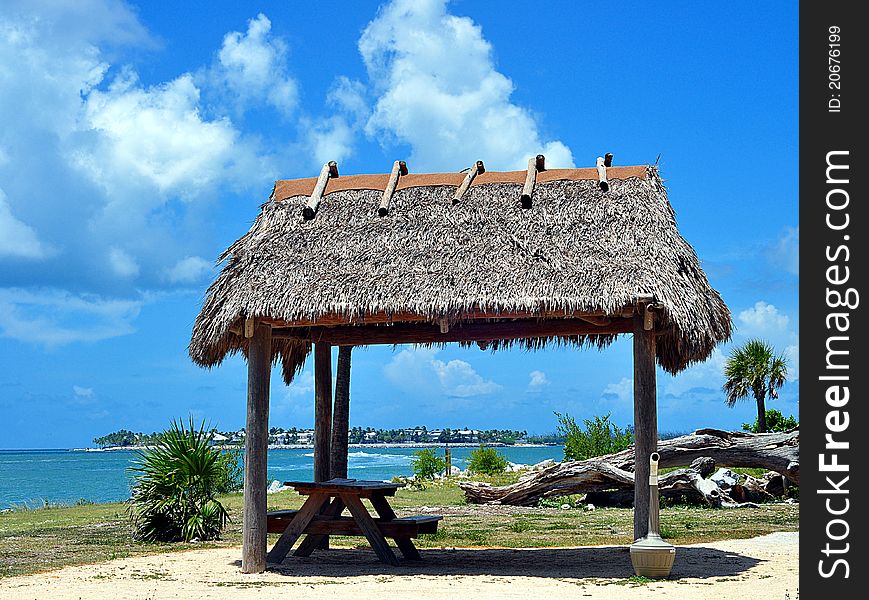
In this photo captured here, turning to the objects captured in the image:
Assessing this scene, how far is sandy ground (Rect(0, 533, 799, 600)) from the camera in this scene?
9.70 metres

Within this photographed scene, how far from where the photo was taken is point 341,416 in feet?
44.8

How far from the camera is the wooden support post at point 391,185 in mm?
12000

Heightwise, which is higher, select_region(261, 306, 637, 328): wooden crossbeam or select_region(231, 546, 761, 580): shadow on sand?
select_region(261, 306, 637, 328): wooden crossbeam

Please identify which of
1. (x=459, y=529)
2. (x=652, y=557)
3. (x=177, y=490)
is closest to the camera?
(x=652, y=557)

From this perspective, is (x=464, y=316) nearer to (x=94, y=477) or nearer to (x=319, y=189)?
(x=319, y=189)

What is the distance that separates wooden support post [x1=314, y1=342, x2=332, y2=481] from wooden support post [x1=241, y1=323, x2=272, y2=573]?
2380 mm

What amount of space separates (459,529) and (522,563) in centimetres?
385

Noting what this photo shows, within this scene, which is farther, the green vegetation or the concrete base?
the green vegetation

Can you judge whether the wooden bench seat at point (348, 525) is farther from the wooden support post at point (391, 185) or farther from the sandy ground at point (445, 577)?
the wooden support post at point (391, 185)

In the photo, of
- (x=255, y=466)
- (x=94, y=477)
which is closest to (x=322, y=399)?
(x=255, y=466)

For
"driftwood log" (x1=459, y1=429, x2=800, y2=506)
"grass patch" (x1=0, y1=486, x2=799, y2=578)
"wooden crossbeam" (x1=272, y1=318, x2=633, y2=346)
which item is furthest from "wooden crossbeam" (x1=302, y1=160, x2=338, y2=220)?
"driftwood log" (x1=459, y1=429, x2=800, y2=506)

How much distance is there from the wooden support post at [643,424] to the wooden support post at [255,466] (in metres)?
3.91

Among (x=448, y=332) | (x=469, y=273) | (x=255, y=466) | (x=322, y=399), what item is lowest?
(x=255, y=466)

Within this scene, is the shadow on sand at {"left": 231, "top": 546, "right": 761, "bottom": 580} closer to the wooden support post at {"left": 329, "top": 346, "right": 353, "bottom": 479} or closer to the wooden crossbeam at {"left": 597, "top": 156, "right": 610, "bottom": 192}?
the wooden support post at {"left": 329, "top": 346, "right": 353, "bottom": 479}
